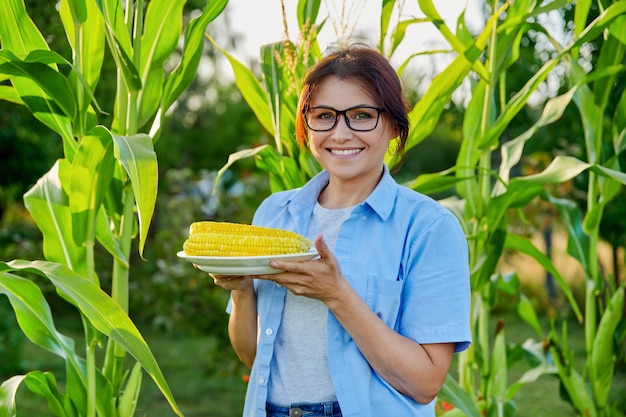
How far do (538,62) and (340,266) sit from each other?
3444 millimetres

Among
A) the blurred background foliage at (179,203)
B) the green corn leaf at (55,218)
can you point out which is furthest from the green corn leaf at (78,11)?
the blurred background foliage at (179,203)

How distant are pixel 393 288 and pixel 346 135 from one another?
345 millimetres

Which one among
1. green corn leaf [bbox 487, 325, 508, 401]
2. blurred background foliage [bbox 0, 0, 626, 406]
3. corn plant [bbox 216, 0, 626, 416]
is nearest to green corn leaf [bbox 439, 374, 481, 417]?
corn plant [bbox 216, 0, 626, 416]

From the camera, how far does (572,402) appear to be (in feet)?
11.3

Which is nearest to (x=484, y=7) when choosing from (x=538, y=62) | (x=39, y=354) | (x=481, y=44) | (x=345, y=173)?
(x=538, y=62)

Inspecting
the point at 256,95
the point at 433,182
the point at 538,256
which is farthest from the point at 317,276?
the point at 538,256

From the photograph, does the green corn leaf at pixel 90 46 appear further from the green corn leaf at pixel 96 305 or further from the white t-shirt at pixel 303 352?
the white t-shirt at pixel 303 352

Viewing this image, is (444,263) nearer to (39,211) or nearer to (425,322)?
(425,322)

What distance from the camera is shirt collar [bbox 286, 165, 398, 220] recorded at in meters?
1.88

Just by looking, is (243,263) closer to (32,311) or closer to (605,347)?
(32,311)

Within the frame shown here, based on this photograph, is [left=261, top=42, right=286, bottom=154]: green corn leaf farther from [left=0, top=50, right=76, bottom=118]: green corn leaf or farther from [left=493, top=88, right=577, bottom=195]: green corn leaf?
[left=493, top=88, right=577, bottom=195]: green corn leaf

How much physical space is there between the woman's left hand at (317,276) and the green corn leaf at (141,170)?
40 centimetres

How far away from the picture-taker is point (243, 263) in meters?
1.75

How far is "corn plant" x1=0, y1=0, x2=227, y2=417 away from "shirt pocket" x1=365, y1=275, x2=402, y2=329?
70 cm
